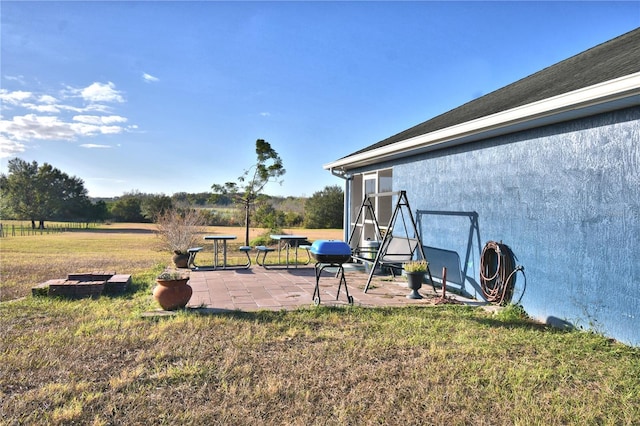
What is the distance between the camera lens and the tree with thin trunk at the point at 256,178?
57.4 feet

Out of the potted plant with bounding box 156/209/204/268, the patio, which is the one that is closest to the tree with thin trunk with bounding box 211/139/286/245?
the potted plant with bounding box 156/209/204/268

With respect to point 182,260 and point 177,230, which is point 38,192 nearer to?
point 177,230

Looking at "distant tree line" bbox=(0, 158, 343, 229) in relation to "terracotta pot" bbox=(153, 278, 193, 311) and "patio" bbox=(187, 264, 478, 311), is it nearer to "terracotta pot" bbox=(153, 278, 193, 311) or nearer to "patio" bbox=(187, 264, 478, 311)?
"patio" bbox=(187, 264, 478, 311)

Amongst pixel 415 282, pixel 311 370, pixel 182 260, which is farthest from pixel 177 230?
pixel 311 370

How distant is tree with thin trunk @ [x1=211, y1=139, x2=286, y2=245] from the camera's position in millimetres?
17484

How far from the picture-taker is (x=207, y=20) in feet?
27.0

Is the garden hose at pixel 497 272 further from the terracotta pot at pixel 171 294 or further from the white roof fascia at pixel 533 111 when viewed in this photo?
the terracotta pot at pixel 171 294

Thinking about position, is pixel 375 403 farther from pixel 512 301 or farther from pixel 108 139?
pixel 108 139

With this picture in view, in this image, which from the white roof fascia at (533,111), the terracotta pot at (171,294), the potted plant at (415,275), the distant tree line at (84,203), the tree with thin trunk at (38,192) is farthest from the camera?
the tree with thin trunk at (38,192)

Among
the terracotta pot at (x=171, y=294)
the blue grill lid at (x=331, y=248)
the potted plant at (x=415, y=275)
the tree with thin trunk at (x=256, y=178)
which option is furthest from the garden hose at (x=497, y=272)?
the tree with thin trunk at (x=256, y=178)

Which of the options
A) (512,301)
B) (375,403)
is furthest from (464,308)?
(375,403)

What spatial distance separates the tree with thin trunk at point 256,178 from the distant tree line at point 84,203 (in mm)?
8852

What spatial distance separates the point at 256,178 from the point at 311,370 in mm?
15221

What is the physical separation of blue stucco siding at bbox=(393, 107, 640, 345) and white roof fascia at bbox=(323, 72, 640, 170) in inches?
13.5
